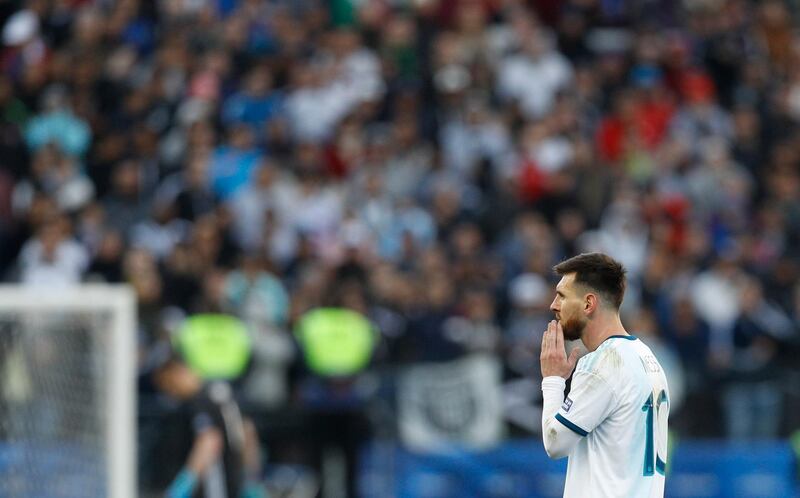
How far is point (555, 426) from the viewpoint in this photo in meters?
5.74

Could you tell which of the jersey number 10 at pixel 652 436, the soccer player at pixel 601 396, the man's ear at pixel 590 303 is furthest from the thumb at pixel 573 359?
the jersey number 10 at pixel 652 436

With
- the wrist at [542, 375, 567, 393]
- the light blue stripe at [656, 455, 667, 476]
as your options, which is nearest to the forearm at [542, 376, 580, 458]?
the wrist at [542, 375, 567, 393]

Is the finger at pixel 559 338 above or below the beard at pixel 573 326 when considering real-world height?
below

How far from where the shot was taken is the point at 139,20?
680 inches

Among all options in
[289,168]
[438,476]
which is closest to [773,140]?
[289,168]

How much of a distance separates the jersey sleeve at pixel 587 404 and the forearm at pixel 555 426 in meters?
0.02

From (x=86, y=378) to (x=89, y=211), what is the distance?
4.57m

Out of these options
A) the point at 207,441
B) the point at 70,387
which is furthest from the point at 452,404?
the point at 70,387

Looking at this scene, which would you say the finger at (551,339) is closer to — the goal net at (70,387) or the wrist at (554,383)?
the wrist at (554,383)

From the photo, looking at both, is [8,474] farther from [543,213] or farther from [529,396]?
[543,213]

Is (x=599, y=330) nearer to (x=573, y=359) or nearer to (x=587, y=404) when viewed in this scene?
(x=573, y=359)

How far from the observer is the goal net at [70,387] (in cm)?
1010

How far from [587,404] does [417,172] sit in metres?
10.7

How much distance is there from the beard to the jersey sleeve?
0.65 feet
